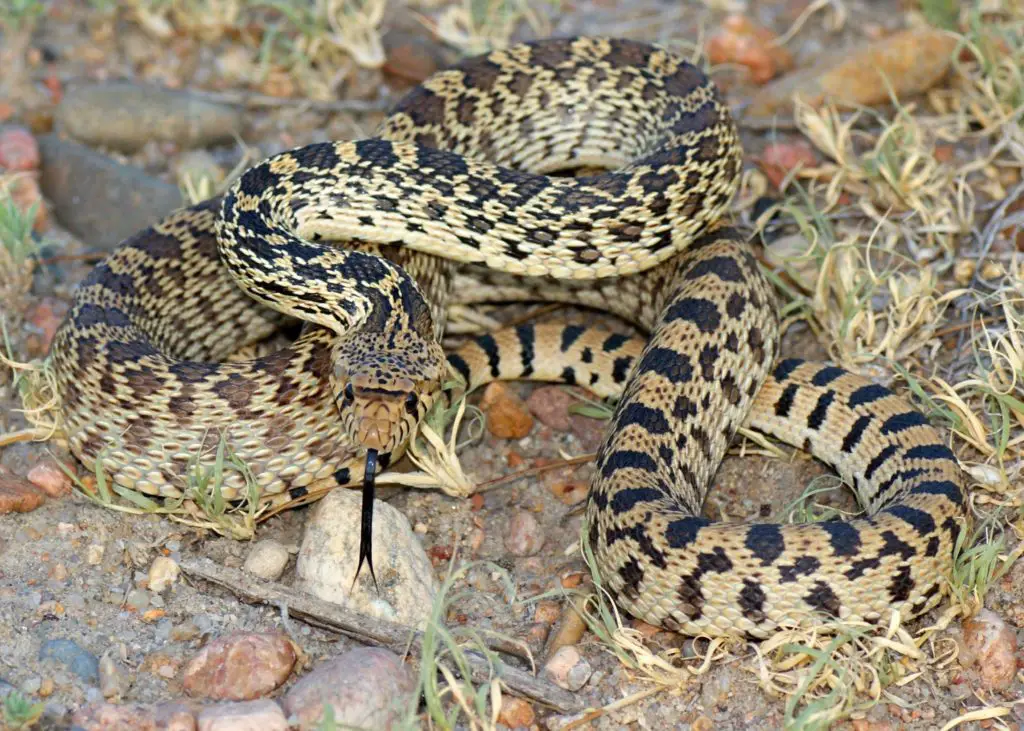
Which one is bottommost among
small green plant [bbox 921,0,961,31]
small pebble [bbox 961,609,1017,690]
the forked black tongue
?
small pebble [bbox 961,609,1017,690]

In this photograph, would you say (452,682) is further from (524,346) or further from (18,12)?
(18,12)

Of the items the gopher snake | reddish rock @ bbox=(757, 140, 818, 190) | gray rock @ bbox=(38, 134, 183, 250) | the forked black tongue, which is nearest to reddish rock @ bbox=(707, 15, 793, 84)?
reddish rock @ bbox=(757, 140, 818, 190)

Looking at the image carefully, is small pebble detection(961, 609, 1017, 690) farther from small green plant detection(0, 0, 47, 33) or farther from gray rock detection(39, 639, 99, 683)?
small green plant detection(0, 0, 47, 33)

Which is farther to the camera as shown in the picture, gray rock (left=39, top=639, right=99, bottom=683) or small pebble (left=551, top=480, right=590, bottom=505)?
small pebble (left=551, top=480, right=590, bottom=505)

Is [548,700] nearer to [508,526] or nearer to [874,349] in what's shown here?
[508,526]

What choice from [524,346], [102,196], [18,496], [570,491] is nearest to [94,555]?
[18,496]

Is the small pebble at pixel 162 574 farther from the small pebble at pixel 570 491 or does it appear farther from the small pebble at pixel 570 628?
the small pebble at pixel 570 491
